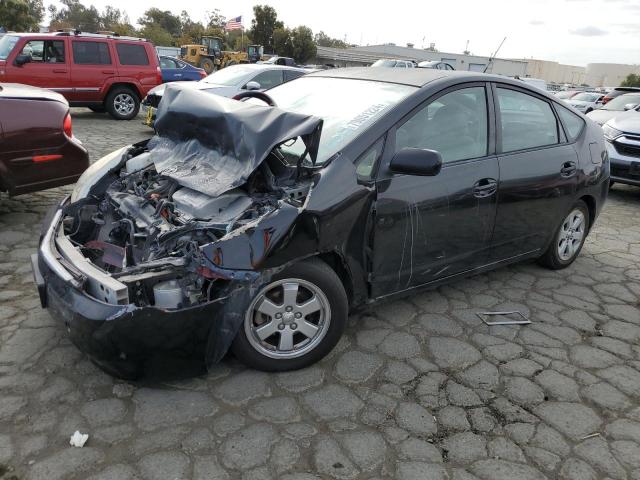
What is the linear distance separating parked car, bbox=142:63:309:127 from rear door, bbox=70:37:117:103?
259cm

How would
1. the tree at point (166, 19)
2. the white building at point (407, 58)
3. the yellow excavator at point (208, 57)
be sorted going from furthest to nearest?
the tree at point (166, 19), the white building at point (407, 58), the yellow excavator at point (208, 57)

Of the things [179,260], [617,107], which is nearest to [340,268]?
[179,260]

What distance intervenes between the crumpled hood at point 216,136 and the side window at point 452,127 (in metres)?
0.70

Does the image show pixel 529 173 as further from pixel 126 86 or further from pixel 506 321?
pixel 126 86

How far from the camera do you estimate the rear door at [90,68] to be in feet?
38.3

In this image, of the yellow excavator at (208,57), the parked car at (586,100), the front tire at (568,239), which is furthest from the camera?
the yellow excavator at (208,57)

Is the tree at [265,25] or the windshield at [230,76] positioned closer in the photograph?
the windshield at [230,76]

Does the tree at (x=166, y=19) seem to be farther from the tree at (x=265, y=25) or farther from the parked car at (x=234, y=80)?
the parked car at (x=234, y=80)

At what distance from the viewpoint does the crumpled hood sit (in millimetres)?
2910

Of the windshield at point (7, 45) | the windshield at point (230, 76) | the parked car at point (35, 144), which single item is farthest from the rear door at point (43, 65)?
the parked car at point (35, 144)

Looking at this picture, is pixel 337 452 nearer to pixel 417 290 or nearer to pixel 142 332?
pixel 142 332

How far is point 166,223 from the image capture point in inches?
114

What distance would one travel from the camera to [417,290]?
345cm

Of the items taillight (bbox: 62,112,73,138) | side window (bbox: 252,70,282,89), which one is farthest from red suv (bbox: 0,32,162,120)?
taillight (bbox: 62,112,73,138)
